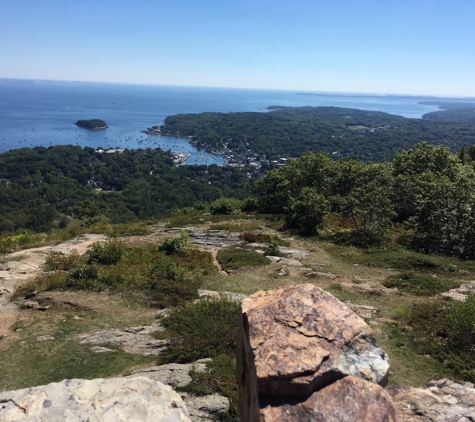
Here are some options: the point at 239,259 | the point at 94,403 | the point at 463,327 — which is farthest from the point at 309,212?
the point at 94,403

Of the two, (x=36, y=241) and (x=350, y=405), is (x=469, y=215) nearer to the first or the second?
(x=350, y=405)

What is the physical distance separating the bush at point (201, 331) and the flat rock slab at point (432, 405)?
479cm

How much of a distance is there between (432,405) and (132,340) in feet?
26.2

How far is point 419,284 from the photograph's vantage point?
14.2 meters

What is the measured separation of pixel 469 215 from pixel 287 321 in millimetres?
18639

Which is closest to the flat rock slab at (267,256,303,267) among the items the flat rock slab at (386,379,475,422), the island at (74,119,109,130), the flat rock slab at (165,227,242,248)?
the flat rock slab at (165,227,242,248)

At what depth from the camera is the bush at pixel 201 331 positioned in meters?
9.03

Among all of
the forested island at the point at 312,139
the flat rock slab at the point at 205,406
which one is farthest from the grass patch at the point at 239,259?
the forested island at the point at 312,139

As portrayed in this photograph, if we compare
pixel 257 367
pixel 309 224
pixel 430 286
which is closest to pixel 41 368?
pixel 257 367

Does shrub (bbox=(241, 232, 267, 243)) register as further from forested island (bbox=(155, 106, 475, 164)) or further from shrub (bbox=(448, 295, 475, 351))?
forested island (bbox=(155, 106, 475, 164))

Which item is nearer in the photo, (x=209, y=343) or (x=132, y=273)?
(x=209, y=343)

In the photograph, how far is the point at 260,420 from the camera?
4340 millimetres

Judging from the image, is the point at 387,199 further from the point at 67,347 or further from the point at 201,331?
the point at 67,347

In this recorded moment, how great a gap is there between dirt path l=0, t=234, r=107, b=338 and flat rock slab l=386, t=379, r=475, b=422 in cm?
1111
